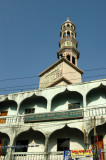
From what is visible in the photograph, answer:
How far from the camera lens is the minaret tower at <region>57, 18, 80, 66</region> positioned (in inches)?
1077

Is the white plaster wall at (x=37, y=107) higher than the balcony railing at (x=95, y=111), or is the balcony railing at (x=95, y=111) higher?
the white plaster wall at (x=37, y=107)

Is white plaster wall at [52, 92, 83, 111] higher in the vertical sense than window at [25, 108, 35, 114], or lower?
higher

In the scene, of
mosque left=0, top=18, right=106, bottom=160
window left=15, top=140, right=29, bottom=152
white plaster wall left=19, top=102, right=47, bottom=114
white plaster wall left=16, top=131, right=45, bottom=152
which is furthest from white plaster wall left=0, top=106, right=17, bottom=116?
window left=15, top=140, right=29, bottom=152

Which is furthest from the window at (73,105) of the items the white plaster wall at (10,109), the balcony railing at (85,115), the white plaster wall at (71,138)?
the white plaster wall at (10,109)

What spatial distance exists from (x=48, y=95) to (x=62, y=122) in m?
3.52

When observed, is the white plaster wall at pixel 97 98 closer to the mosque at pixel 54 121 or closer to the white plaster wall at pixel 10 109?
the mosque at pixel 54 121

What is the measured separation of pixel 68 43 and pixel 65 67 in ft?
20.8

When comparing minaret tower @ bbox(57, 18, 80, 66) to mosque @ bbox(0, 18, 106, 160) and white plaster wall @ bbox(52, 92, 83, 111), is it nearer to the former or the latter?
mosque @ bbox(0, 18, 106, 160)

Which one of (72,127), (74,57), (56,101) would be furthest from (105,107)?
(74,57)

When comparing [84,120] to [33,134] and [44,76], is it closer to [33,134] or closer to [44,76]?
[33,134]

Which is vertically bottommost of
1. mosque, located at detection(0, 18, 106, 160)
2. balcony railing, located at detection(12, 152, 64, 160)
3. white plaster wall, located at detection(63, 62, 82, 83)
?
balcony railing, located at detection(12, 152, 64, 160)

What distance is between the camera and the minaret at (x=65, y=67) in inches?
887

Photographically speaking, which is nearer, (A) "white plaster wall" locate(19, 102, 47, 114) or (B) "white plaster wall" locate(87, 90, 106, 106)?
(B) "white plaster wall" locate(87, 90, 106, 106)

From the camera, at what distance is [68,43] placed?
2850cm
